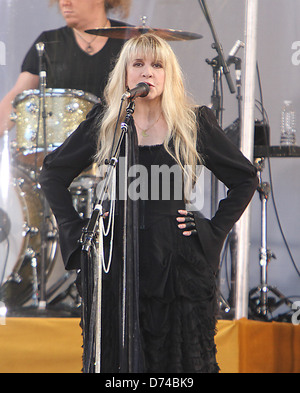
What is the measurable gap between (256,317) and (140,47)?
6.08ft

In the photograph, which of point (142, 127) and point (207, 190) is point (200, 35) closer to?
point (207, 190)

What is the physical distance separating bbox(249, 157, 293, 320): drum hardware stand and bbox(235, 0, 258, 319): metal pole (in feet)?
0.47

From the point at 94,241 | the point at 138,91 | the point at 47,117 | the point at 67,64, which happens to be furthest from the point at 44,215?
the point at 94,241

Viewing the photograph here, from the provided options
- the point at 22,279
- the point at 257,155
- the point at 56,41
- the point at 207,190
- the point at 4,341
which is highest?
the point at 56,41

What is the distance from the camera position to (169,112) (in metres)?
2.14

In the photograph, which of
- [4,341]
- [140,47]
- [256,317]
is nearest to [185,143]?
[140,47]

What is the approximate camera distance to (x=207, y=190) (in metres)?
3.41

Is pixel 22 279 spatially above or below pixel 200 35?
below

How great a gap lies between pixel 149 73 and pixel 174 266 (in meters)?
0.74

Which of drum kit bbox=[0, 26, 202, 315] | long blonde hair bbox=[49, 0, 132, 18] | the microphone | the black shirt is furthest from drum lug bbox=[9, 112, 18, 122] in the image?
the microphone

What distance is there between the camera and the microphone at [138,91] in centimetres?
184

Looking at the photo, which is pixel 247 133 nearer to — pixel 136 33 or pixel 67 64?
pixel 136 33

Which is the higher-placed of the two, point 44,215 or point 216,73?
point 216,73

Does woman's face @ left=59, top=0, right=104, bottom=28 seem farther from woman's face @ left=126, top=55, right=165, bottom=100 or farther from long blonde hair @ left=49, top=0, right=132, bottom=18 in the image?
woman's face @ left=126, top=55, right=165, bottom=100
